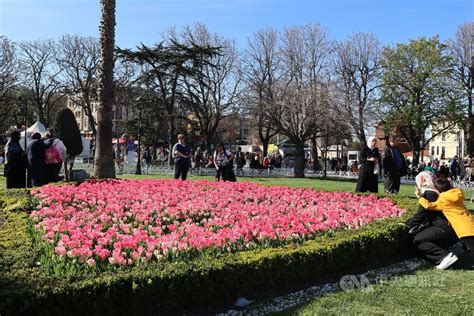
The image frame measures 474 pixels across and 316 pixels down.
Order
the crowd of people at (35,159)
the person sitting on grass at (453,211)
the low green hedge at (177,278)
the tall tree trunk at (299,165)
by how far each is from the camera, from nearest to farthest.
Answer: the low green hedge at (177,278) → the person sitting on grass at (453,211) → the crowd of people at (35,159) → the tall tree trunk at (299,165)

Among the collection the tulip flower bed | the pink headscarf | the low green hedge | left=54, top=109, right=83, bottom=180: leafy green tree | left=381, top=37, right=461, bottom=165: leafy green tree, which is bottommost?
the low green hedge

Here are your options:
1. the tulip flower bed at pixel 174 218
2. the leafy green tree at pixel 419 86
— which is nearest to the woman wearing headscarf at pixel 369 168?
the tulip flower bed at pixel 174 218

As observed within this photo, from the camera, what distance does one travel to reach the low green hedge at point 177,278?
3.38m

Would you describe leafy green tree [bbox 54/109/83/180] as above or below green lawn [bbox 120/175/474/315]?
above

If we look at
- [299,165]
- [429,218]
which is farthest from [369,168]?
[299,165]

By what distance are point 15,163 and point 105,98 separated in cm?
398

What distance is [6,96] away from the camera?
40531mm

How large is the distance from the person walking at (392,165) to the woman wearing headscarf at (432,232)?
480 centimetres

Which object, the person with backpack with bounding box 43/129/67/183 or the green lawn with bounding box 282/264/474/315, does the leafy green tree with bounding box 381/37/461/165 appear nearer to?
the person with backpack with bounding box 43/129/67/183

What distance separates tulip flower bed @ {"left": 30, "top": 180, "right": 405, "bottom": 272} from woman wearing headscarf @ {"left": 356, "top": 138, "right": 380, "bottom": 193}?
1.71 metres

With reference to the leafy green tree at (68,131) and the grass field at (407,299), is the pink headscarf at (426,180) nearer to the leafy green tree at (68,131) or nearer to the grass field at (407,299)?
the grass field at (407,299)

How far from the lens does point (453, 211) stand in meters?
5.96

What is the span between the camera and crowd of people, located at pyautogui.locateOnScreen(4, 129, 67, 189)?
34.7 ft

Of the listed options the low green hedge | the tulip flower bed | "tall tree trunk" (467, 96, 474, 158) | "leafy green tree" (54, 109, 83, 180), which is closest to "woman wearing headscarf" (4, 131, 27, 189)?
the tulip flower bed
